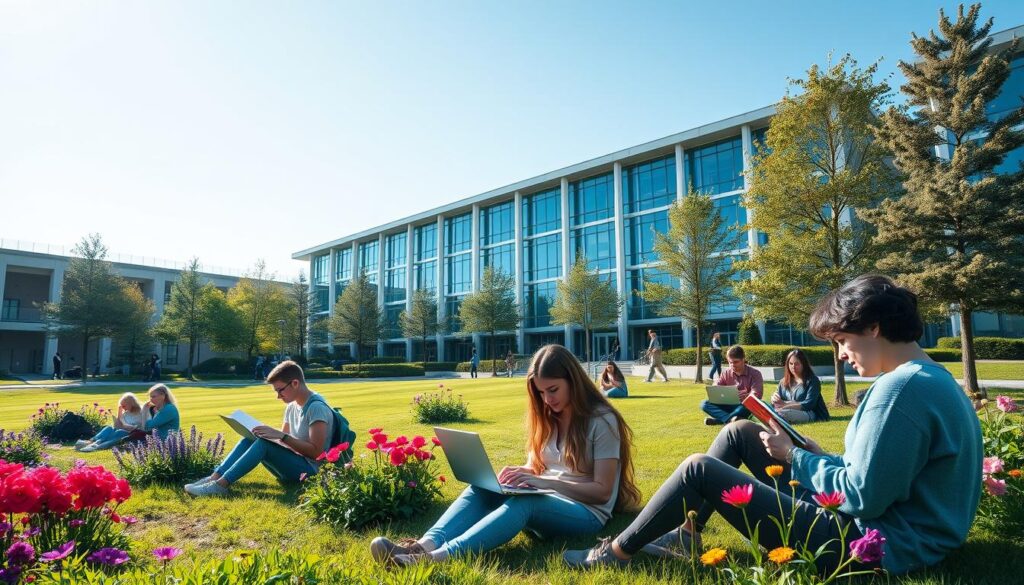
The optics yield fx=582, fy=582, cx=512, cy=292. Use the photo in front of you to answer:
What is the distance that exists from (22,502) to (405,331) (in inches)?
1908

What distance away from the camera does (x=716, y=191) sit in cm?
3812

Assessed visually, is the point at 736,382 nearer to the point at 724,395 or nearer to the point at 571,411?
the point at 724,395

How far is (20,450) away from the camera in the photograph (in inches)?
295

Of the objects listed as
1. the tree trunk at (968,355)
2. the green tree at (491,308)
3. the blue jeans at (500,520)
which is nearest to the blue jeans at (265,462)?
the blue jeans at (500,520)

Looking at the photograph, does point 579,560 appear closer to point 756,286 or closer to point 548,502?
point 548,502

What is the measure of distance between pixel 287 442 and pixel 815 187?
12.5m

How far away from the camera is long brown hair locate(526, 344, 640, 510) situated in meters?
3.69

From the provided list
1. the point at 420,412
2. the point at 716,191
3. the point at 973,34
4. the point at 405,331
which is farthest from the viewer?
the point at 405,331

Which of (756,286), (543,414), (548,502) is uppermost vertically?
(756,286)

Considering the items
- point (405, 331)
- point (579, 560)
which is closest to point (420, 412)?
point (579, 560)

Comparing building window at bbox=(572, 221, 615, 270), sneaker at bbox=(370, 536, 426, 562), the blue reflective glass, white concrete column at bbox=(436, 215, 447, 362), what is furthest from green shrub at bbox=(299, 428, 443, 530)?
the blue reflective glass

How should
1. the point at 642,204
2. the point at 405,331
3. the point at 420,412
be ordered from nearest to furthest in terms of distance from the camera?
the point at 420,412 → the point at 642,204 → the point at 405,331

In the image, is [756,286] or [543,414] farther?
[756,286]

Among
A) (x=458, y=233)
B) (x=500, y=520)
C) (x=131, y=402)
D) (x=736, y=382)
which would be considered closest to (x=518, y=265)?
(x=458, y=233)
